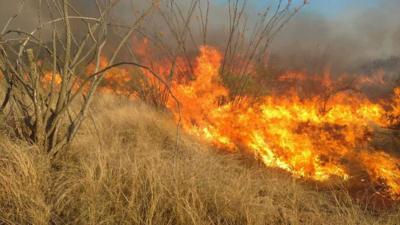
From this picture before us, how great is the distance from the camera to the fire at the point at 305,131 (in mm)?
5586

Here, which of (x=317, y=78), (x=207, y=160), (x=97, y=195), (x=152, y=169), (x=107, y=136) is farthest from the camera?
(x=317, y=78)

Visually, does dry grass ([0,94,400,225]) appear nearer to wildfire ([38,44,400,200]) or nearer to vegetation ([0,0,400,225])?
vegetation ([0,0,400,225])

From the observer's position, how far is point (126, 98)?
9.30m

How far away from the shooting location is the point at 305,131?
239 inches

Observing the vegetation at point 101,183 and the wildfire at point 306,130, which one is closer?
the vegetation at point 101,183

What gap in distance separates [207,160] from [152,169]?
108cm

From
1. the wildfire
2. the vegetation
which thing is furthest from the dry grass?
the wildfire

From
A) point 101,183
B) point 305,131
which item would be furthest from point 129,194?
point 305,131

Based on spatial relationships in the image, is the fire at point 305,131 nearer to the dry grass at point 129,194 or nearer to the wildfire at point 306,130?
the wildfire at point 306,130

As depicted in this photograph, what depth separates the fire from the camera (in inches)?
220

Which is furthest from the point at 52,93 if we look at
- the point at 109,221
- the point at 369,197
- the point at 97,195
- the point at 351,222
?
the point at 369,197

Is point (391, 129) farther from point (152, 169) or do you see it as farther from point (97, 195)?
point (97, 195)

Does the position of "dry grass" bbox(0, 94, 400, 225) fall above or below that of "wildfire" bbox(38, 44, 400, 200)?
below

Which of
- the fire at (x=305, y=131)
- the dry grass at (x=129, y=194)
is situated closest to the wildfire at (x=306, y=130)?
the fire at (x=305, y=131)
